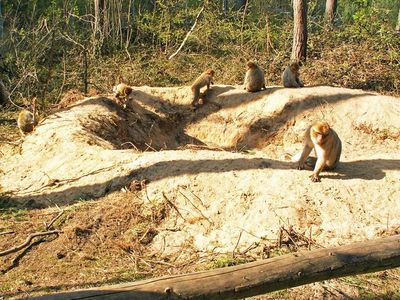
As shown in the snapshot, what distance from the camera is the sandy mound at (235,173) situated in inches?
318

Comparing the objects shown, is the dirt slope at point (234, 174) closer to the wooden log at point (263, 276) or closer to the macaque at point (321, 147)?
the macaque at point (321, 147)

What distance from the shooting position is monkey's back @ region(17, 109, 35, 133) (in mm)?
11742

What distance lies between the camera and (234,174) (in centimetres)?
889

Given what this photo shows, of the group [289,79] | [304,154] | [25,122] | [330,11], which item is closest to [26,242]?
[25,122]

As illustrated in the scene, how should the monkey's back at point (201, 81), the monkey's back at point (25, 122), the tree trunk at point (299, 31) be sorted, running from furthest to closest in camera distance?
the tree trunk at point (299, 31), the monkey's back at point (201, 81), the monkey's back at point (25, 122)

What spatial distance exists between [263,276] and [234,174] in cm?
421

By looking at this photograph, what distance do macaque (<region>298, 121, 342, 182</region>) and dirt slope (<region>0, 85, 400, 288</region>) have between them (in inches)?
8.6

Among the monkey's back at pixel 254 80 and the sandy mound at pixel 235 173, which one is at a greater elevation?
the monkey's back at pixel 254 80

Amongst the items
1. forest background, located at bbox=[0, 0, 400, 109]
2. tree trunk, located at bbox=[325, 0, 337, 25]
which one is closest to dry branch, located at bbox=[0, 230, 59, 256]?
forest background, located at bbox=[0, 0, 400, 109]

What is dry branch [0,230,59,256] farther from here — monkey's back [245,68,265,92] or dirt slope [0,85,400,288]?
monkey's back [245,68,265,92]

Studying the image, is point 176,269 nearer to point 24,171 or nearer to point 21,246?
point 21,246

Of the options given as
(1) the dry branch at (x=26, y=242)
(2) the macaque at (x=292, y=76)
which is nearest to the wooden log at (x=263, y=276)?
(1) the dry branch at (x=26, y=242)

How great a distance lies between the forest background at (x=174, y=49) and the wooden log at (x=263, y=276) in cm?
1120

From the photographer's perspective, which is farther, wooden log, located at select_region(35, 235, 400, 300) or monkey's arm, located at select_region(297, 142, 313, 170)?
monkey's arm, located at select_region(297, 142, 313, 170)
